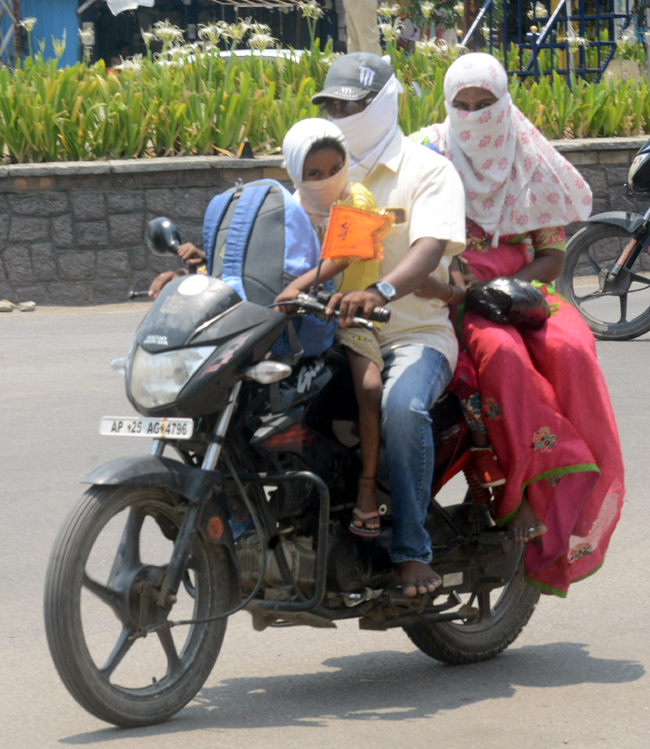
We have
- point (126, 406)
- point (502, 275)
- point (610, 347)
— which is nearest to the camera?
point (502, 275)

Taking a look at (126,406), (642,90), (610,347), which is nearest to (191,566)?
(126,406)

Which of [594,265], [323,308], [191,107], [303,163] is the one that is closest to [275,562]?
[323,308]

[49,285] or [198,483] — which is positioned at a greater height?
[198,483]

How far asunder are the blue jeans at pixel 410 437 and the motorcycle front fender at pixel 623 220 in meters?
6.32

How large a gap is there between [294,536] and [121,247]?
7.93m

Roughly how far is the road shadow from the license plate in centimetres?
79

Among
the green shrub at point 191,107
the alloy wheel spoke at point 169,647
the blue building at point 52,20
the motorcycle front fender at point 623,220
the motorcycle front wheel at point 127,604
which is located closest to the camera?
the motorcycle front wheel at point 127,604

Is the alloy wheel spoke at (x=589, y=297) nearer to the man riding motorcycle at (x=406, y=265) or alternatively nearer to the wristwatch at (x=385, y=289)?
the man riding motorcycle at (x=406, y=265)

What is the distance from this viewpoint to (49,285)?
10930 millimetres

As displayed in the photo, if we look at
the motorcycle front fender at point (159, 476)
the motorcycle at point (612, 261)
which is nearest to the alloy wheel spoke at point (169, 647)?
the motorcycle front fender at point (159, 476)

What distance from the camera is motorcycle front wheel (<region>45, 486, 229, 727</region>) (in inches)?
121

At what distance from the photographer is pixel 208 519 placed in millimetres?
3289

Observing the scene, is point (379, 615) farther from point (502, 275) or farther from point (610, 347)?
point (610, 347)

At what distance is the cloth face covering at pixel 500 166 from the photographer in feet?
13.6
